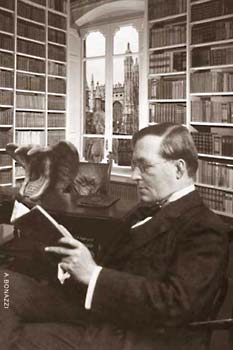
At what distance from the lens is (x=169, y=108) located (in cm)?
275

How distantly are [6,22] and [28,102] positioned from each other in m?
0.52

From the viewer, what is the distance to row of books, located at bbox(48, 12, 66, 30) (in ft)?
8.14

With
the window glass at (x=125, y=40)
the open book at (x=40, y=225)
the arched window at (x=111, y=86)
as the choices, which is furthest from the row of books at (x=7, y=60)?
the open book at (x=40, y=225)

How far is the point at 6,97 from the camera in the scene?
278 centimetres

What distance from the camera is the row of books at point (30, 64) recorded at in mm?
2723

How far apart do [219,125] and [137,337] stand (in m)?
1.80

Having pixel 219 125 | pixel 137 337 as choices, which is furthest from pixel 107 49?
pixel 137 337

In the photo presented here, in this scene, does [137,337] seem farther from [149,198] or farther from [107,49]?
[107,49]

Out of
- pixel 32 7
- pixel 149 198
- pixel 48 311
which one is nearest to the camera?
pixel 149 198

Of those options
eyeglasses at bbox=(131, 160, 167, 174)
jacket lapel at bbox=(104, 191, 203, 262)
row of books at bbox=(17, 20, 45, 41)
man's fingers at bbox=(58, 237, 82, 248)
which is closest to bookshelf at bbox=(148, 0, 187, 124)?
row of books at bbox=(17, 20, 45, 41)

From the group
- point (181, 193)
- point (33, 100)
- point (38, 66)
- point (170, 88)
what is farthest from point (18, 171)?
point (181, 193)

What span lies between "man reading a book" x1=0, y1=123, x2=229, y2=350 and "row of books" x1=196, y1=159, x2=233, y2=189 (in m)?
1.20

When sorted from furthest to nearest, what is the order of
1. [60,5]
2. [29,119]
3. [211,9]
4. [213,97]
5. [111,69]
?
[213,97] < [29,119] < [211,9] < [60,5] < [111,69]

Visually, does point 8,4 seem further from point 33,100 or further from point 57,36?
point 33,100
